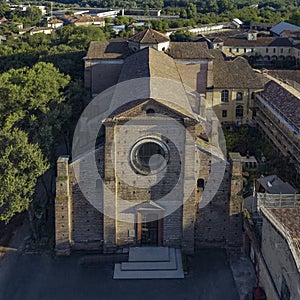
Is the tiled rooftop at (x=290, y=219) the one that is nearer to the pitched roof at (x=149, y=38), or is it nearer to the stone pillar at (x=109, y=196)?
the stone pillar at (x=109, y=196)

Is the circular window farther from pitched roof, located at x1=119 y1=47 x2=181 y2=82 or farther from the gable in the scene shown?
pitched roof, located at x1=119 y1=47 x2=181 y2=82

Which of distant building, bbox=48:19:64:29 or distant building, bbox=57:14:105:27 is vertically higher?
distant building, bbox=57:14:105:27

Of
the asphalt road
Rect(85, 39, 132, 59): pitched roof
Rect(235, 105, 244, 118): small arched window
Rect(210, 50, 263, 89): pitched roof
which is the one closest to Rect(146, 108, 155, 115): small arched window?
the asphalt road

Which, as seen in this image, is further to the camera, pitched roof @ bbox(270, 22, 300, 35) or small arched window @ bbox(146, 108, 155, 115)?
pitched roof @ bbox(270, 22, 300, 35)

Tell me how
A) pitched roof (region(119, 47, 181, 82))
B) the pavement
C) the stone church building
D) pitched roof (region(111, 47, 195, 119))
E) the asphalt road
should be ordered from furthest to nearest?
pitched roof (region(119, 47, 181, 82)) → pitched roof (region(111, 47, 195, 119)) → the stone church building → the pavement → the asphalt road

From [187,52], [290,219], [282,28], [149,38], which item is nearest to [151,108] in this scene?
[290,219]

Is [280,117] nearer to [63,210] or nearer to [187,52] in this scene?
[187,52]

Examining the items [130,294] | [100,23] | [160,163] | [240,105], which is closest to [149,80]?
[160,163]
